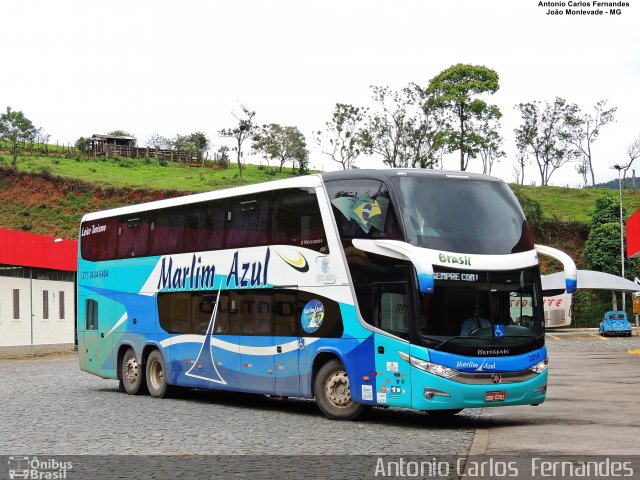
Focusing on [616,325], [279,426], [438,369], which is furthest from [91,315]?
[616,325]

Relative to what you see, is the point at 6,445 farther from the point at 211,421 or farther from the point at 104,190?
the point at 104,190

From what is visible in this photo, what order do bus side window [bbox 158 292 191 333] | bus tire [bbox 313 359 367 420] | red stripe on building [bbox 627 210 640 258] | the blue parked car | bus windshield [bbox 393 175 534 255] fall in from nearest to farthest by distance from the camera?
bus windshield [bbox 393 175 534 255]
bus tire [bbox 313 359 367 420]
bus side window [bbox 158 292 191 333]
red stripe on building [bbox 627 210 640 258]
the blue parked car

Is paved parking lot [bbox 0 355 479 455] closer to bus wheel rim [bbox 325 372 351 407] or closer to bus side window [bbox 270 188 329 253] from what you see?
bus wheel rim [bbox 325 372 351 407]

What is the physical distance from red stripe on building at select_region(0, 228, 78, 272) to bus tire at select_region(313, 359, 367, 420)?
28443 millimetres

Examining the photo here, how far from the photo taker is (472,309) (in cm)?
1573

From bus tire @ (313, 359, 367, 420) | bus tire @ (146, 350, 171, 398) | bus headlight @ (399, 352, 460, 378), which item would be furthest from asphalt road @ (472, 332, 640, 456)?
bus tire @ (146, 350, 171, 398)

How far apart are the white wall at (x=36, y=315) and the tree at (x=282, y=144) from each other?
61707 mm

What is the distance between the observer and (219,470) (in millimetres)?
10984

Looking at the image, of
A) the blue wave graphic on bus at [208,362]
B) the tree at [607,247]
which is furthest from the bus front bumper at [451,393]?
the tree at [607,247]

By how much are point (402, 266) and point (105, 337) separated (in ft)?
34.1

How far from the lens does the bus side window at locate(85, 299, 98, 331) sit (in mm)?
24562

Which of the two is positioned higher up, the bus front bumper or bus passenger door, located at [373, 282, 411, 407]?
bus passenger door, located at [373, 282, 411, 407]

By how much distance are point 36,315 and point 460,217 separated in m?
36.2

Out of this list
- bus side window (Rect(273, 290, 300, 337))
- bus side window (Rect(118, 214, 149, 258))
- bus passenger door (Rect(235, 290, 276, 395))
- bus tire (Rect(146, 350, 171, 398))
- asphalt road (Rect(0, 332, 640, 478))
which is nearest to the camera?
asphalt road (Rect(0, 332, 640, 478))
